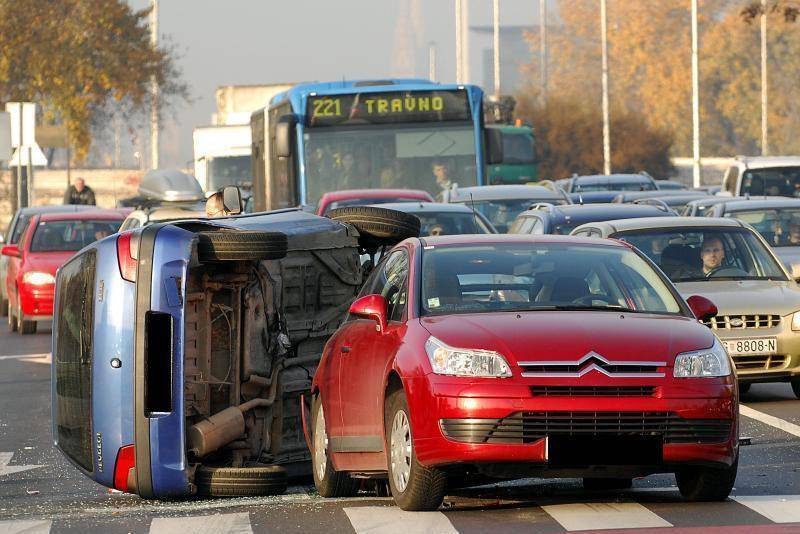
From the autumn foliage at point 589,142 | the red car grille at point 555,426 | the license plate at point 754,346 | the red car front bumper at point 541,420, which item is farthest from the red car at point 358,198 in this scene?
the autumn foliage at point 589,142

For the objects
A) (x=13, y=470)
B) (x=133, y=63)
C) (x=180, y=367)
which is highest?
(x=133, y=63)

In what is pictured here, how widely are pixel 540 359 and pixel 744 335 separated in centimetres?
636

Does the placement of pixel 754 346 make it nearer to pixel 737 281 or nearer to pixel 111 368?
pixel 737 281

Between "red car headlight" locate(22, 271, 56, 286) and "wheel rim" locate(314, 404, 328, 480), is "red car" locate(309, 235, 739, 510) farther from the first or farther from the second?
"red car headlight" locate(22, 271, 56, 286)

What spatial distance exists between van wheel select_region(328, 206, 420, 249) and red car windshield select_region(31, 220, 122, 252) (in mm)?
15143

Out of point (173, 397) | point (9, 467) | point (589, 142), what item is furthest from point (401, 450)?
point (589, 142)

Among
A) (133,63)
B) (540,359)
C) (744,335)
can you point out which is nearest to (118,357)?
(540,359)

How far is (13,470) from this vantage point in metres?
12.1

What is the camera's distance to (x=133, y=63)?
6109 centimetres

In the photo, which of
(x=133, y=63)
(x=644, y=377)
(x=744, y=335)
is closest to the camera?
(x=644, y=377)

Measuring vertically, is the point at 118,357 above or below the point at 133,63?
below

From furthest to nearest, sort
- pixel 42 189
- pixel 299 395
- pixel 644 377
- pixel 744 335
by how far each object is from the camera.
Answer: pixel 42 189, pixel 744 335, pixel 299 395, pixel 644 377

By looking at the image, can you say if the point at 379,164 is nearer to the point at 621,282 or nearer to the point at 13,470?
the point at 13,470

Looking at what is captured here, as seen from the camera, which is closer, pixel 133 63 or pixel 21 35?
pixel 21 35
